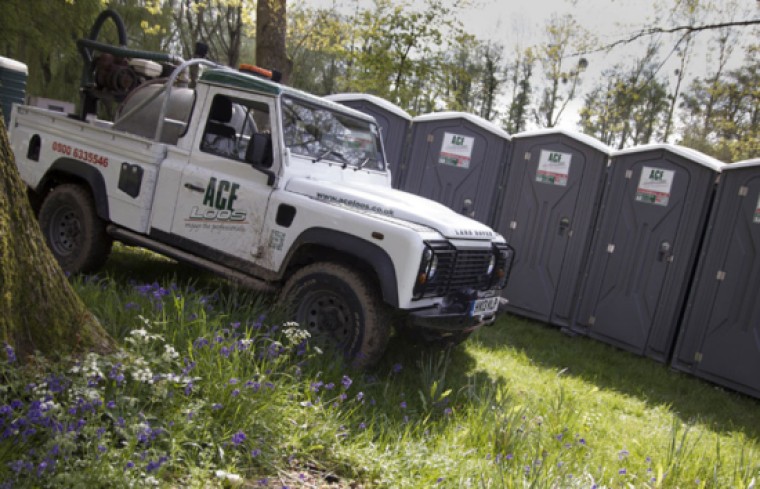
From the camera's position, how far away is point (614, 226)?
736 cm

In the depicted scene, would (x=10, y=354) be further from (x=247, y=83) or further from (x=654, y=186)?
(x=654, y=186)

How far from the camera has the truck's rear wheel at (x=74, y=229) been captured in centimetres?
533

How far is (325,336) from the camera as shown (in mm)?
4172

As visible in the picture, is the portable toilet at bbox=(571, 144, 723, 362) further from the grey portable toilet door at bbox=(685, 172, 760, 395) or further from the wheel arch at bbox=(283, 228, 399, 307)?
the wheel arch at bbox=(283, 228, 399, 307)

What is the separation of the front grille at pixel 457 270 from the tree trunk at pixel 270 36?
5.58m

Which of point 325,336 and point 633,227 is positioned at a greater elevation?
point 633,227

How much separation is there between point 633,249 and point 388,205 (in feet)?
13.6

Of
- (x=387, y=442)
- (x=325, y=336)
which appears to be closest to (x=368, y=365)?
(x=325, y=336)

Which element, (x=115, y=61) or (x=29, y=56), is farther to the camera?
(x=29, y=56)

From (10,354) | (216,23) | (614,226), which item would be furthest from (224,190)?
(216,23)

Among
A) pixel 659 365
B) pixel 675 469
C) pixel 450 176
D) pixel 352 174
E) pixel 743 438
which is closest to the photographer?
pixel 675 469

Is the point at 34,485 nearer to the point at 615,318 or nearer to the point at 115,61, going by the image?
the point at 115,61

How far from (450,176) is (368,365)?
4.76 m

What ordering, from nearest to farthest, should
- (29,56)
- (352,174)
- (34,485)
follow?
(34,485) < (352,174) < (29,56)
